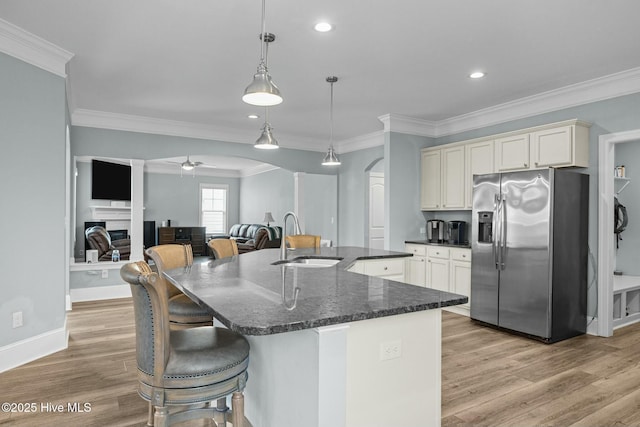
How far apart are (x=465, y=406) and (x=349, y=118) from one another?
168 inches

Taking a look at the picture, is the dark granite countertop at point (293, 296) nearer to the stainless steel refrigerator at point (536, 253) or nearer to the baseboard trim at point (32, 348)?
the baseboard trim at point (32, 348)

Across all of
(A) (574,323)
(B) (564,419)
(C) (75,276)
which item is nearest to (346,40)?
(B) (564,419)

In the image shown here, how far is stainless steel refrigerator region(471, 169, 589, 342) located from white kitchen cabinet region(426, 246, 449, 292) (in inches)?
26.3

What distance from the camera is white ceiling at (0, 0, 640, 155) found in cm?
283

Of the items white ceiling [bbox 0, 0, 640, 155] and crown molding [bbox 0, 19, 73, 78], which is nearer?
white ceiling [bbox 0, 0, 640, 155]

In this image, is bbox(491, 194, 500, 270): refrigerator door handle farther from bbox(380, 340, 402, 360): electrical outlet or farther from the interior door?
the interior door

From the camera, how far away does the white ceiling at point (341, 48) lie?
283cm

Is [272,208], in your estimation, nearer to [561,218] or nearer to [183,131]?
[183,131]

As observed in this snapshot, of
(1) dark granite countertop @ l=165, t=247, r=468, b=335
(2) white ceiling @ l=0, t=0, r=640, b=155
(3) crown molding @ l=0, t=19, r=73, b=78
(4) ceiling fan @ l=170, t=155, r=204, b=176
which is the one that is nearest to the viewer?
(1) dark granite countertop @ l=165, t=247, r=468, b=335

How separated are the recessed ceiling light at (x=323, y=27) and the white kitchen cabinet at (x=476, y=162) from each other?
291cm

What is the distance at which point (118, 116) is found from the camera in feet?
18.8

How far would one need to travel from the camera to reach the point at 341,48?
3467 mm

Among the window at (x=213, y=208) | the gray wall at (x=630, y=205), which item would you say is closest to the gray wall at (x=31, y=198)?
the gray wall at (x=630, y=205)

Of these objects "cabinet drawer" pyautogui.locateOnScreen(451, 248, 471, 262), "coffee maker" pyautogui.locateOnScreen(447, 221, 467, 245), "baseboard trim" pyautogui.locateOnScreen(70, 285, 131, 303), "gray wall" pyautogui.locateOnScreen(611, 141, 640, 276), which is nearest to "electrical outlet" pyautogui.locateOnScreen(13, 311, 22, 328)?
"baseboard trim" pyautogui.locateOnScreen(70, 285, 131, 303)
